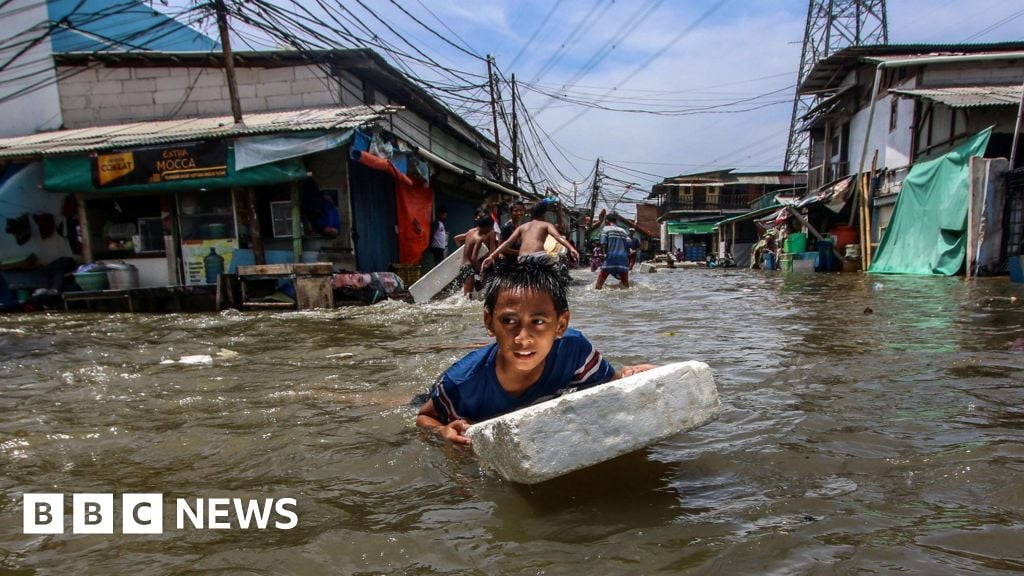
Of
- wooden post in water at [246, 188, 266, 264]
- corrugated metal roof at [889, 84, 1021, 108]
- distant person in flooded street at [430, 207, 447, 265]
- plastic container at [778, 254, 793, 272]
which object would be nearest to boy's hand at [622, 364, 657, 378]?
wooden post in water at [246, 188, 266, 264]

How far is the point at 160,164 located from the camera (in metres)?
9.77

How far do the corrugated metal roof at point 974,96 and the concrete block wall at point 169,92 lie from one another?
13105 mm

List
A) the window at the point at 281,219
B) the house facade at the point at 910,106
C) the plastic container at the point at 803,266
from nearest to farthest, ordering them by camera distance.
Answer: the window at the point at 281,219 → the house facade at the point at 910,106 → the plastic container at the point at 803,266

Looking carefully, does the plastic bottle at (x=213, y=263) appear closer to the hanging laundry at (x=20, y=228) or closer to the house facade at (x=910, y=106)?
the hanging laundry at (x=20, y=228)

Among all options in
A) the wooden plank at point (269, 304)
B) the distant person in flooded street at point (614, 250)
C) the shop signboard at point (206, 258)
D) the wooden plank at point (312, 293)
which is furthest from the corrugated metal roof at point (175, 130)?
the distant person in flooded street at point (614, 250)

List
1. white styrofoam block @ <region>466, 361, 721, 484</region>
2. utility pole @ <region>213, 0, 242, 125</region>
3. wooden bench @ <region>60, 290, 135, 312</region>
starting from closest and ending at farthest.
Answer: white styrofoam block @ <region>466, 361, 721, 484</region>, utility pole @ <region>213, 0, 242, 125</region>, wooden bench @ <region>60, 290, 135, 312</region>

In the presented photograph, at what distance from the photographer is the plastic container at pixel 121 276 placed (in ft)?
33.4

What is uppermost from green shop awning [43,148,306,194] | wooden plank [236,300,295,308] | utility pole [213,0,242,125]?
utility pole [213,0,242,125]

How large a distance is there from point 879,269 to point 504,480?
14.0m

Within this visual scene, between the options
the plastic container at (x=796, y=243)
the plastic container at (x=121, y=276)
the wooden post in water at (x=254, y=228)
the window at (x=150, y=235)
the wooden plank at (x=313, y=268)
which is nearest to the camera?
the wooden plank at (x=313, y=268)

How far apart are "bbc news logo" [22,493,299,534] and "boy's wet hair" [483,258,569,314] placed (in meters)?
1.02

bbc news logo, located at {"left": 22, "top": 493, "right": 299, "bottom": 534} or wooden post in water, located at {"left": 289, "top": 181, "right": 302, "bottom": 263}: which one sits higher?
wooden post in water, located at {"left": 289, "top": 181, "right": 302, "bottom": 263}

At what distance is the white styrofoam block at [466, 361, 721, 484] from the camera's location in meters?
1.68

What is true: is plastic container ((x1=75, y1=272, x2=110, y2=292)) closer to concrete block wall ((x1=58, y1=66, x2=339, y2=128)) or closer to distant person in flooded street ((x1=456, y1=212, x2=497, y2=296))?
concrete block wall ((x1=58, y1=66, x2=339, y2=128))
